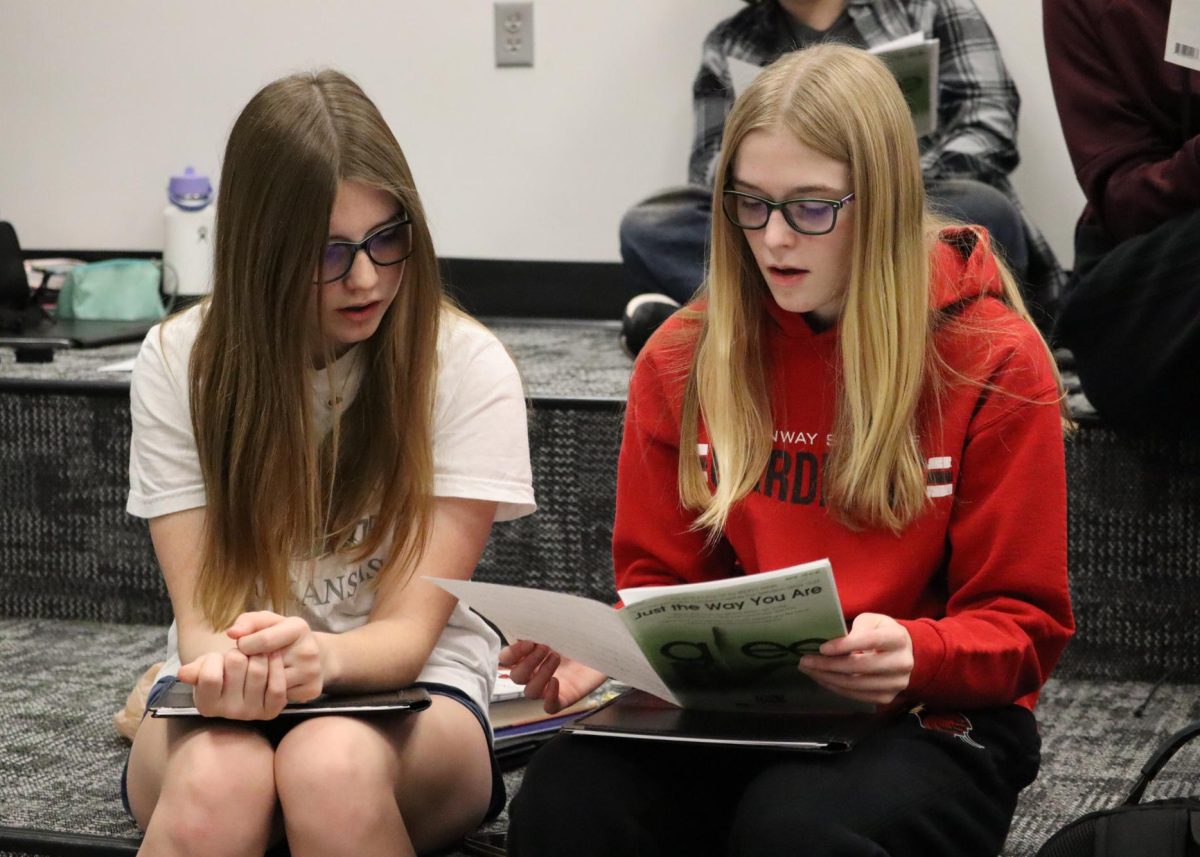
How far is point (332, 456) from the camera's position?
1104mm

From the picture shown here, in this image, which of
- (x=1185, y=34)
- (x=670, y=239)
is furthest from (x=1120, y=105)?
(x=670, y=239)

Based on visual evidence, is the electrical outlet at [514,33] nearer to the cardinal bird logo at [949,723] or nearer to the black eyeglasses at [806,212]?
the black eyeglasses at [806,212]

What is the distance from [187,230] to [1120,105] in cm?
156

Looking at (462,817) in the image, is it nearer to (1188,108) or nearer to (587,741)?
(587,741)

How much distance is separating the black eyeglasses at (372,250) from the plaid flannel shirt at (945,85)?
1073 millimetres

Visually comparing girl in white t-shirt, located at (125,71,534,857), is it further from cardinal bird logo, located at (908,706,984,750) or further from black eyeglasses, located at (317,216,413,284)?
cardinal bird logo, located at (908,706,984,750)

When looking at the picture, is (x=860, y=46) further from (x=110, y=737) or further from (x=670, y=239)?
(x=110, y=737)

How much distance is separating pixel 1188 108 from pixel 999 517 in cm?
74

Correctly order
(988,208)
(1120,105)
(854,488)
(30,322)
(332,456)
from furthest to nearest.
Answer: (30,322)
(988,208)
(1120,105)
(332,456)
(854,488)

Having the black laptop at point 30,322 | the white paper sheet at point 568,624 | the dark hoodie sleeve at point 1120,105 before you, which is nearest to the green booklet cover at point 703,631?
the white paper sheet at point 568,624

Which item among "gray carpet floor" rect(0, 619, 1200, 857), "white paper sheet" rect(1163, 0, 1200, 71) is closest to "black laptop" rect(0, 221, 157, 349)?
"gray carpet floor" rect(0, 619, 1200, 857)

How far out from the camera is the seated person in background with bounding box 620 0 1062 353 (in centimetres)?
199

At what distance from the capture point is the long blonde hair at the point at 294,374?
1035 mm

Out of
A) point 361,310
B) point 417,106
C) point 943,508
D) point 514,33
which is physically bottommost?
point 943,508
